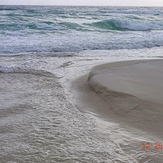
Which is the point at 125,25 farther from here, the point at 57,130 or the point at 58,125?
the point at 57,130

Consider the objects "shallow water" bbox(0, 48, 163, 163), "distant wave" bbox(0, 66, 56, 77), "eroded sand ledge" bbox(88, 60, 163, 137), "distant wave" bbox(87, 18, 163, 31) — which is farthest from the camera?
"distant wave" bbox(87, 18, 163, 31)

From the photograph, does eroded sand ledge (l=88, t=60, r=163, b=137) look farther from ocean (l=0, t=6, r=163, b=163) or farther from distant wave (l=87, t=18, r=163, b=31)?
distant wave (l=87, t=18, r=163, b=31)

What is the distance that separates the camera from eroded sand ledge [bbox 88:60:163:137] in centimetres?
308

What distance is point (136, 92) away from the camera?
12.7 feet

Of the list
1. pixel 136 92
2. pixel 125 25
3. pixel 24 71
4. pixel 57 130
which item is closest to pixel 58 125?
pixel 57 130

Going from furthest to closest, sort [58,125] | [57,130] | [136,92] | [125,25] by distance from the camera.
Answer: [125,25] → [136,92] → [58,125] → [57,130]

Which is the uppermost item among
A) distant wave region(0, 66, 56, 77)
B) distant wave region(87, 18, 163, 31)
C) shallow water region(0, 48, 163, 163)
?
distant wave region(87, 18, 163, 31)

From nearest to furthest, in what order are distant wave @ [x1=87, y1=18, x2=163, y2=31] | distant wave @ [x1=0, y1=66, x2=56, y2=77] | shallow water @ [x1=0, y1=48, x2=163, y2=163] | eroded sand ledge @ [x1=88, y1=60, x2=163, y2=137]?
shallow water @ [x1=0, y1=48, x2=163, y2=163] → eroded sand ledge @ [x1=88, y1=60, x2=163, y2=137] → distant wave @ [x1=0, y1=66, x2=56, y2=77] → distant wave @ [x1=87, y1=18, x2=163, y2=31]

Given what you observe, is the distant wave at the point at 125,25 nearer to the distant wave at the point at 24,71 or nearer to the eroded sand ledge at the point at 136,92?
the distant wave at the point at 24,71

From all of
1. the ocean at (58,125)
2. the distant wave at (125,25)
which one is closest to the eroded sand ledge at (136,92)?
the ocean at (58,125)

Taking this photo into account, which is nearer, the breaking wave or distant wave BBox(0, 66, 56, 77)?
distant wave BBox(0, 66, 56, 77)

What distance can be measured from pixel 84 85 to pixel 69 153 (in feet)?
8.16

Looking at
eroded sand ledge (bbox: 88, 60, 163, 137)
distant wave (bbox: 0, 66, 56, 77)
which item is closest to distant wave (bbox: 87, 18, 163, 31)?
distant wave (bbox: 0, 66, 56, 77)

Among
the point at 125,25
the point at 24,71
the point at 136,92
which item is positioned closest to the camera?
the point at 136,92
